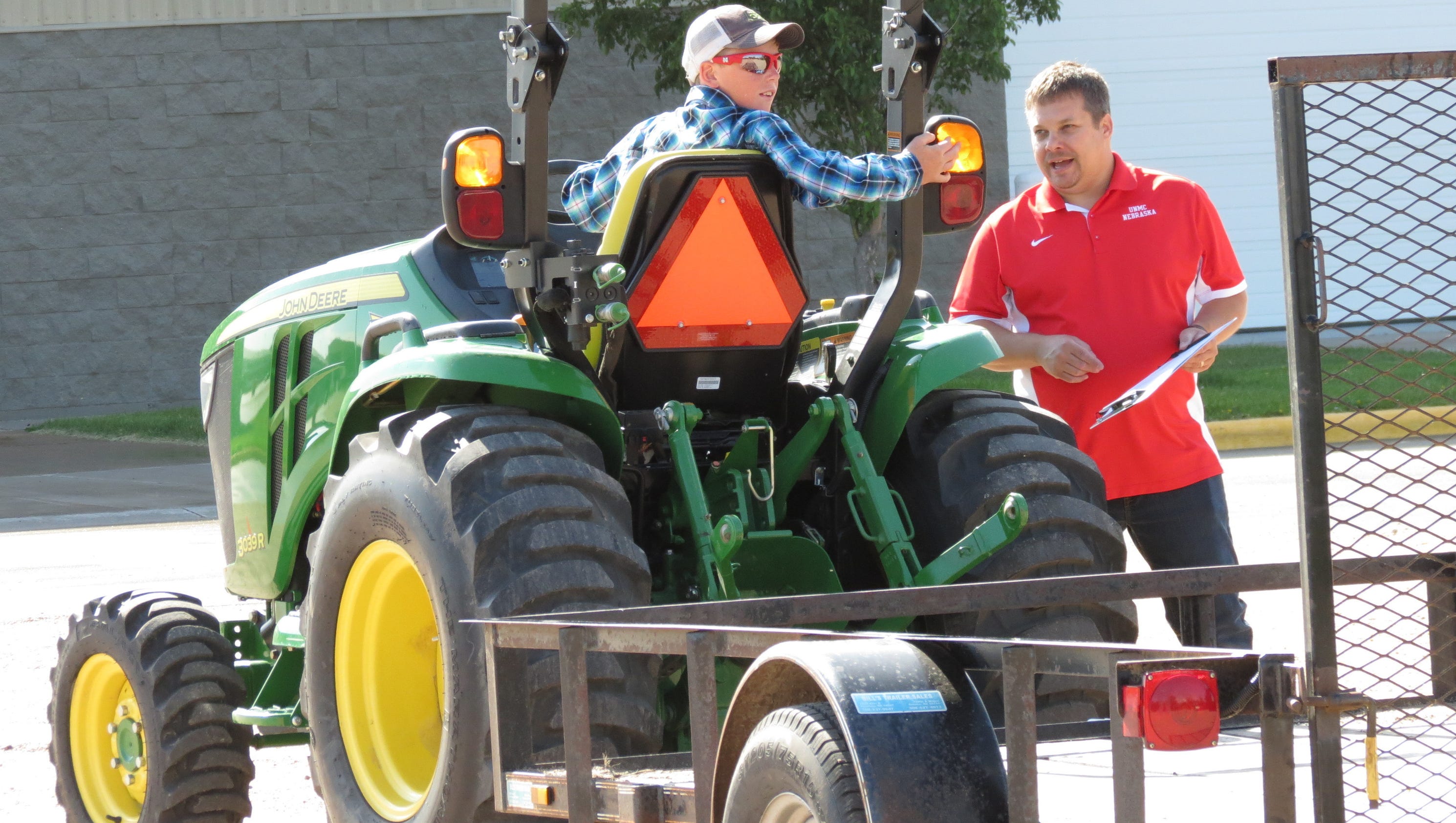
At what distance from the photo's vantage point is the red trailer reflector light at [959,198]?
14.6 feet

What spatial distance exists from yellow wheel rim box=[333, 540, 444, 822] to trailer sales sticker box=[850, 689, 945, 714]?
1694 millimetres

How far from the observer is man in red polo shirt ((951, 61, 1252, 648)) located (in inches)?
192

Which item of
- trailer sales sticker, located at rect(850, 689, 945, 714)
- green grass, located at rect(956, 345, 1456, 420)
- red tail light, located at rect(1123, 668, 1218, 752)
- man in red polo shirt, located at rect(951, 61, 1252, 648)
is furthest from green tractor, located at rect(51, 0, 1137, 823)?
green grass, located at rect(956, 345, 1456, 420)

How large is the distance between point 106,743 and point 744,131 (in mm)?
2660

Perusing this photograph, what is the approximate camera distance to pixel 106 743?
503 cm

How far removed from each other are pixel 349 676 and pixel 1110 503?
7.41ft

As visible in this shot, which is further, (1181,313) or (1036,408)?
(1181,313)

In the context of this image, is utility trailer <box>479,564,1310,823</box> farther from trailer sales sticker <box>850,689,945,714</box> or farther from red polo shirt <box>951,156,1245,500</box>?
red polo shirt <box>951,156,1245,500</box>

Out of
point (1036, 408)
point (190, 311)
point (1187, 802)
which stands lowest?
point (1187, 802)

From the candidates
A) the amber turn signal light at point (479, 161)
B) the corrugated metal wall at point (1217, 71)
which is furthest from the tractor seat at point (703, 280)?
the corrugated metal wall at point (1217, 71)

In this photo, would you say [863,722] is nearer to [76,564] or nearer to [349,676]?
[349,676]

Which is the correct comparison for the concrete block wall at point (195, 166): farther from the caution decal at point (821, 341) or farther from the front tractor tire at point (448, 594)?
the front tractor tire at point (448, 594)

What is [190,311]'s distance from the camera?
18641 millimetres

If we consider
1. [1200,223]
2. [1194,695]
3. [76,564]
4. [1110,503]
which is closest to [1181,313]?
[1200,223]
